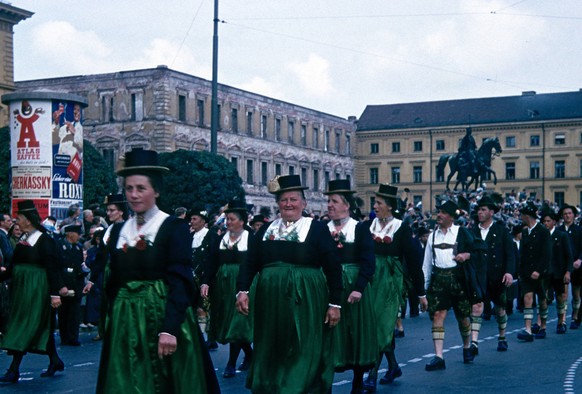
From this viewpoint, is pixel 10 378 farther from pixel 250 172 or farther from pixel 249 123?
pixel 250 172

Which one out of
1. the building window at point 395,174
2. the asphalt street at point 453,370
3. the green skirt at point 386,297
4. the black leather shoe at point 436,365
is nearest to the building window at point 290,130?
the building window at point 395,174

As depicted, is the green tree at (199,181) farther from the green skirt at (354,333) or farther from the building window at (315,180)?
the green skirt at (354,333)

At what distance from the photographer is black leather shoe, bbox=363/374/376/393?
9820mm

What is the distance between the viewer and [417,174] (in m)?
96.8

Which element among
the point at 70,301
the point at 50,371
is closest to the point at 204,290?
the point at 50,371

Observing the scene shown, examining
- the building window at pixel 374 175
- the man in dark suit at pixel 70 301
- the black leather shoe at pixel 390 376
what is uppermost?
the building window at pixel 374 175

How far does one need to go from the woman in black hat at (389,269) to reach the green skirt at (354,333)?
Answer: 78cm

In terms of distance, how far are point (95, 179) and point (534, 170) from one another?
191 feet

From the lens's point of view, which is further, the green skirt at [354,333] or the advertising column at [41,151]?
the advertising column at [41,151]

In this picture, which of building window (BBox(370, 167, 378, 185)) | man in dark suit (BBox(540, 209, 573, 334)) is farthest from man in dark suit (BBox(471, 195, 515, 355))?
building window (BBox(370, 167, 378, 185))

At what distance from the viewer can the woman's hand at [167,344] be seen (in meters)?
6.15

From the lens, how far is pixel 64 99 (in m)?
26.7

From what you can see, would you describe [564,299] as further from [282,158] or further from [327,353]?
[282,158]

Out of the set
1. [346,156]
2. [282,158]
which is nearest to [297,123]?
[282,158]
